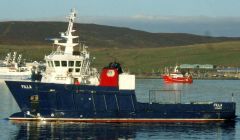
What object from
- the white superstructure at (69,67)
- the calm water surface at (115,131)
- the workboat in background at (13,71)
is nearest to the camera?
the calm water surface at (115,131)

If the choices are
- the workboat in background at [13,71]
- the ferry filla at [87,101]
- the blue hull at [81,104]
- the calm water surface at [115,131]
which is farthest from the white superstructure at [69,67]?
the workboat in background at [13,71]

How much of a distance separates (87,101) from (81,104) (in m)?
0.49

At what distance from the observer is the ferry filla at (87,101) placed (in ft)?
158

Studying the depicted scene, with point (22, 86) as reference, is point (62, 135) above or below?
below

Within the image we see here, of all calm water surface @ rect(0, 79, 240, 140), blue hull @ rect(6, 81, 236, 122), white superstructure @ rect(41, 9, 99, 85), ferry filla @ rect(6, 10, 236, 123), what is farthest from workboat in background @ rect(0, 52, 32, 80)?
calm water surface @ rect(0, 79, 240, 140)

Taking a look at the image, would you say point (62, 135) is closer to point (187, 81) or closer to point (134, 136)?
point (134, 136)

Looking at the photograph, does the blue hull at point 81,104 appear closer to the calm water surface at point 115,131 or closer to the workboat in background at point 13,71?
the calm water surface at point 115,131

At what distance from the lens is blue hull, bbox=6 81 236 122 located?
158 ft

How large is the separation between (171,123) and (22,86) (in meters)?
11.2

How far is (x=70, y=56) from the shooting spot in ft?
165

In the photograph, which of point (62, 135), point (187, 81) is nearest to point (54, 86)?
point (62, 135)

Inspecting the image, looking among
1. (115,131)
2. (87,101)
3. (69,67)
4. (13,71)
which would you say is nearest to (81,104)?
(87,101)

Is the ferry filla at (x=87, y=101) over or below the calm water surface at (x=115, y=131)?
over

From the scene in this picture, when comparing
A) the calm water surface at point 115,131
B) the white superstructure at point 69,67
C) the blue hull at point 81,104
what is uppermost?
the white superstructure at point 69,67
